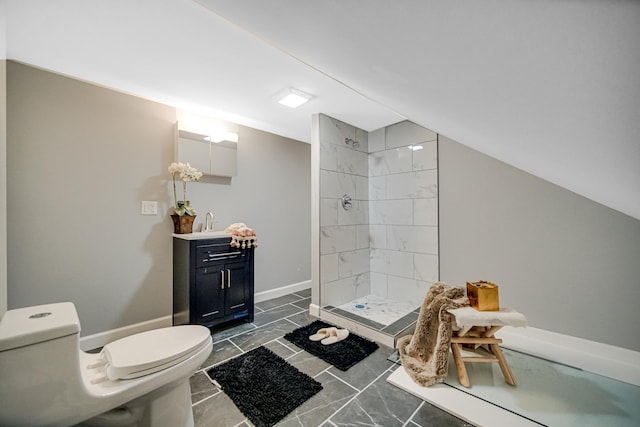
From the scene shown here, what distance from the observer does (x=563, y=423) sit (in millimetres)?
1360

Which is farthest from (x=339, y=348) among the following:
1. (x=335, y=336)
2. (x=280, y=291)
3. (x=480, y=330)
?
(x=280, y=291)

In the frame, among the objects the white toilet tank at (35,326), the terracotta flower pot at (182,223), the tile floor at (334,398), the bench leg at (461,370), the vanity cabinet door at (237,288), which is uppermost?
the terracotta flower pot at (182,223)

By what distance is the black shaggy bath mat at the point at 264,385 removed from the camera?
1.49 meters

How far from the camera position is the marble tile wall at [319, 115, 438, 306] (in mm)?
A: 2977

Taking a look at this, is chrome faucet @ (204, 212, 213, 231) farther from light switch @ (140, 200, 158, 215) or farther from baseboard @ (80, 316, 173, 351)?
baseboard @ (80, 316, 173, 351)

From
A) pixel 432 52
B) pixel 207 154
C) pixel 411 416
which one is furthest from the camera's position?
pixel 207 154

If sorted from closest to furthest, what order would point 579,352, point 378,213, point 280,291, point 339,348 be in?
point 579,352
point 339,348
point 378,213
point 280,291

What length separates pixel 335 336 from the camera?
7.69ft

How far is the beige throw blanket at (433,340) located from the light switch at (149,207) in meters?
2.73

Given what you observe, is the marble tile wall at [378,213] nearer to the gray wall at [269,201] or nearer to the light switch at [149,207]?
the gray wall at [269,201]

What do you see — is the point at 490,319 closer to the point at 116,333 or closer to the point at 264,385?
the point at 264,385

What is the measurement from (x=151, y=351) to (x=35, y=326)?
1.57 ft

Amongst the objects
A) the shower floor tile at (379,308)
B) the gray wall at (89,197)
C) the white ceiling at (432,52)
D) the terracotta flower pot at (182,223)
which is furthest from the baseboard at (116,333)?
the white ceiling at (432,52)

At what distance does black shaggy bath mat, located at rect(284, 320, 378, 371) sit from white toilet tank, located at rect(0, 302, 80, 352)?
5.44 feet
